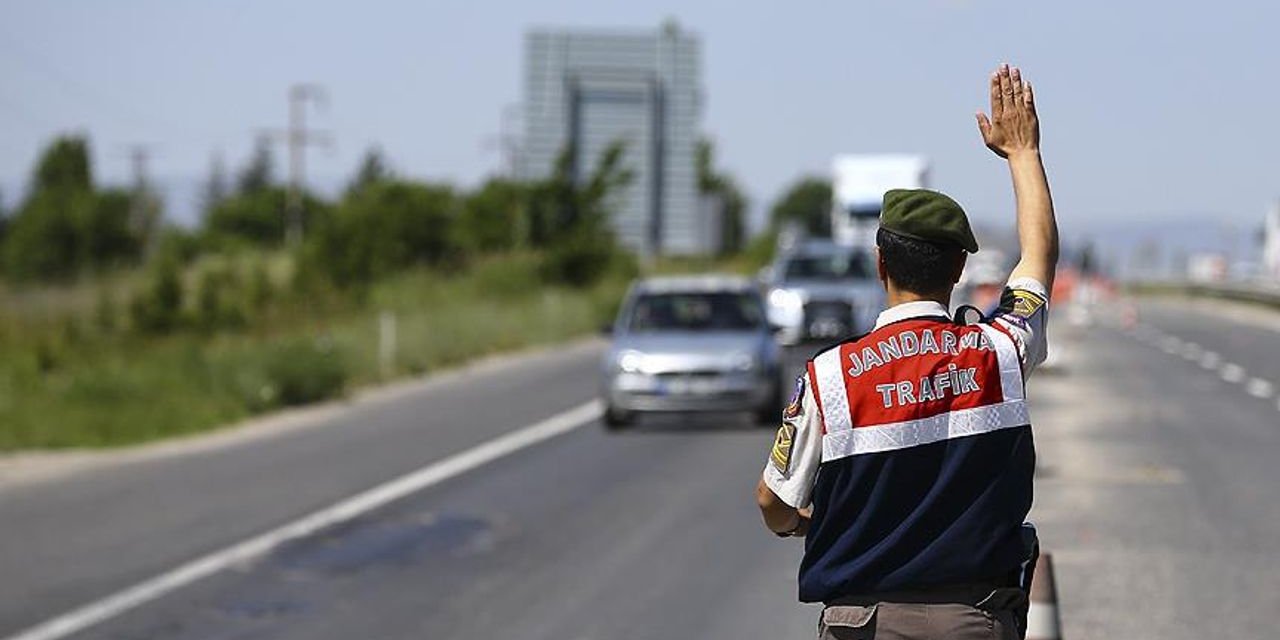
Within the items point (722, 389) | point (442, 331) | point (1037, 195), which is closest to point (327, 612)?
point (1037, 195)

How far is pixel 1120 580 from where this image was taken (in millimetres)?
11820

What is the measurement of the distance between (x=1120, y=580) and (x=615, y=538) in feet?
11.5

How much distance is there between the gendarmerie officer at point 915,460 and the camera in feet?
14.5

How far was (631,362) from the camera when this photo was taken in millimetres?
22188

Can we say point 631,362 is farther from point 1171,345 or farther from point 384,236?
point 384,236

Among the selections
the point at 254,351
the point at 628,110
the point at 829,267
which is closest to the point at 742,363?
the point at 254,351

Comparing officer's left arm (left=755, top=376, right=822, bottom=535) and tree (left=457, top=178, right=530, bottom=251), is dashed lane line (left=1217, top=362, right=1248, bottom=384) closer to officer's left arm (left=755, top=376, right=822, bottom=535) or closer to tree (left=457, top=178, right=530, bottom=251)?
tree (left=457, top=178, right=530, bottom=251)

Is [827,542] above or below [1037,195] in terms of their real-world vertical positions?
below

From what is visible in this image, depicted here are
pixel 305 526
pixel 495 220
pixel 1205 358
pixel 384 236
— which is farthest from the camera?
pixel 384 236

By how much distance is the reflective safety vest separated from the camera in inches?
174

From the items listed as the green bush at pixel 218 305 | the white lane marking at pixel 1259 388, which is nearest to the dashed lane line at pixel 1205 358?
the white lane marking at pixel 1259 388

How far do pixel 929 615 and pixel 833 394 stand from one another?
1.52 feet

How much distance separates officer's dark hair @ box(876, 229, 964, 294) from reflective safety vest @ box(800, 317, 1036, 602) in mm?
89

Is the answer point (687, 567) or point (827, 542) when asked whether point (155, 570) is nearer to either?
point (687, 567)
